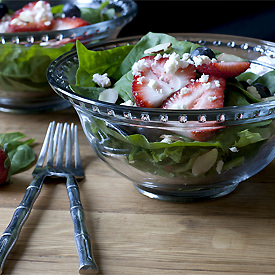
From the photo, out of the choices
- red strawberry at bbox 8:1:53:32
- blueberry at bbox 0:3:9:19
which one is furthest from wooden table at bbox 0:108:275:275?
blueberry at bbox 0:3:9:19

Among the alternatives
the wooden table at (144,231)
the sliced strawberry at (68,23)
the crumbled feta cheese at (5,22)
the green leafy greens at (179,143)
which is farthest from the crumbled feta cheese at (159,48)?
the crumbled feta cheese at (5,22)

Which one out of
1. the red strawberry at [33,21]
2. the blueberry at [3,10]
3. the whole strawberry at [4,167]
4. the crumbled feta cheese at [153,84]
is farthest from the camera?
the blueberry at [3,10]

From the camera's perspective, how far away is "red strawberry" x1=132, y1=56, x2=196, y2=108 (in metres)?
0.81

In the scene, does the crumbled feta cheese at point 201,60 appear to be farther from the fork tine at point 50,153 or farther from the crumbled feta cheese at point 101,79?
the fork tine at point 50,153

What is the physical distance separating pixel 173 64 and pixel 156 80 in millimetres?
47

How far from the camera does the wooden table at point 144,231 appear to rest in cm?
71

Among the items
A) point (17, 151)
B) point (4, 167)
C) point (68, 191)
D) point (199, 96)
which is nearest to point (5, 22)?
point (17, 151)

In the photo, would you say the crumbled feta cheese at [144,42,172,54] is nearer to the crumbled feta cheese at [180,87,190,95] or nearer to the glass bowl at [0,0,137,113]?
the crumbled feta cheese at [180,87,190,95]

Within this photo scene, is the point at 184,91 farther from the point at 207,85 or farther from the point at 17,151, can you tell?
the point at 17,151

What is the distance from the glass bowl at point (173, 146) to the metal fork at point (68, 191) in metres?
0.12

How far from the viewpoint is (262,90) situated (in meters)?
Result: 0.89

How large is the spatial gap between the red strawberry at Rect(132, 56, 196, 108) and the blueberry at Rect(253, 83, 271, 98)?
5.7 inches

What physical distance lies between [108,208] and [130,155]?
0.44ft

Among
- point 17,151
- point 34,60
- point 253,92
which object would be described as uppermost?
point 253,92
